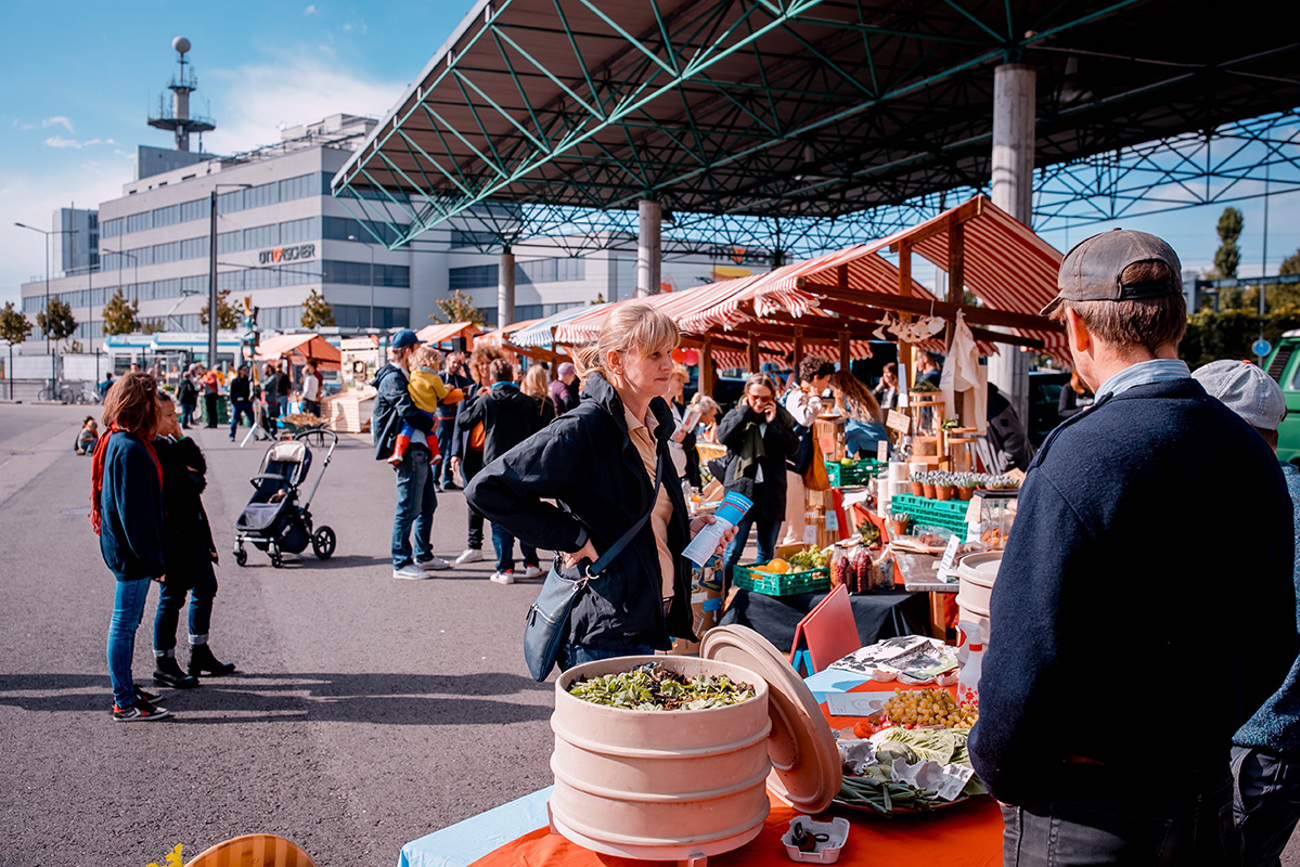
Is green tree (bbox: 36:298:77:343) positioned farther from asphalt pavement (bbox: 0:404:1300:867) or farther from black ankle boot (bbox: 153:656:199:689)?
black ankle boot (bbox: 153:656:199:689)

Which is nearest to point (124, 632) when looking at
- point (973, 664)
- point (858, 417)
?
point (973, 664)

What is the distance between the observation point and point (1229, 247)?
59000mm

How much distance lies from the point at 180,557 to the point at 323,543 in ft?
12.9

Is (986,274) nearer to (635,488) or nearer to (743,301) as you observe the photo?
(743,301)

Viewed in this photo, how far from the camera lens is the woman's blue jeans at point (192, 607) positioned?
5133mm

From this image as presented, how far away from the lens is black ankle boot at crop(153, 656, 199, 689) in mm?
5254

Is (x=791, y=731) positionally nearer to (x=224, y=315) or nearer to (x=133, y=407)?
(x=133, y=407)

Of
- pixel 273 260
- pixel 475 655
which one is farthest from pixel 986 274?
pixel 273 260

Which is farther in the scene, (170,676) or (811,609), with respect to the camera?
(811,609)

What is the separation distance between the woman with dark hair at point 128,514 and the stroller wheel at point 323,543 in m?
4.12

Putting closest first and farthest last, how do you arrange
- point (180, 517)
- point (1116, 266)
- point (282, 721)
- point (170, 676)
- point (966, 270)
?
point (1116, 266) < point (282, 721) < point (180, 517) < point (170, 676) < point (966, 270)

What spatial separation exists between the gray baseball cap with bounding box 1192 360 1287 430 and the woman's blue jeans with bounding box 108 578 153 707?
4.79 m

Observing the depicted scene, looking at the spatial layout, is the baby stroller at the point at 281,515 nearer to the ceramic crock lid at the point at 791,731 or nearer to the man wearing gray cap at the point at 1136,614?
the ceramic crock lid at the point at 791,731

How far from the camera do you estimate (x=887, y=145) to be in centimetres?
2153
